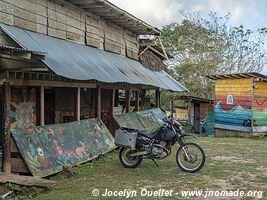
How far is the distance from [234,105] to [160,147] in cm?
1148

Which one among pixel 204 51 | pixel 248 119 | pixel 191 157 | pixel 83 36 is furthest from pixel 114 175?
pixel 204 51

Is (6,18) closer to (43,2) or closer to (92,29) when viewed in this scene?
(43,2)

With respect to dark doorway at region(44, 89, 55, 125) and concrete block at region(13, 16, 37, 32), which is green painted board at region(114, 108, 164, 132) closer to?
dark doorway at region(44, 89, 55, 125)

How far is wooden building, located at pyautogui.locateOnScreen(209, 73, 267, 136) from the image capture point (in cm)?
1739

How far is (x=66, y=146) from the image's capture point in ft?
27.1

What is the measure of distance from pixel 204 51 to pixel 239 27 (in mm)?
3317

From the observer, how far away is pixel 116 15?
483 inches

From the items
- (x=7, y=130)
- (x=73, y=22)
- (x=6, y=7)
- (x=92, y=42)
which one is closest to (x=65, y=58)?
(x=6, y=7)

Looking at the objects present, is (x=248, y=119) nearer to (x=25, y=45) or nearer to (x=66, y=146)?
(x=66, y=146)

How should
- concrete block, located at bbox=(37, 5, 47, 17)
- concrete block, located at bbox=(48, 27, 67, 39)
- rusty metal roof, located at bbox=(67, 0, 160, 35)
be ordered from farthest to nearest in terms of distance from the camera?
rusty metal roof, located at bbox=(67, 0, 160, 35)
concrete block, located at bbox=(48, 27, 67, 39)
concrete block, located at bbox=(37, 5, 47, 17)

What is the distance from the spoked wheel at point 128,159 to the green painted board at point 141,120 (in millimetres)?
3713

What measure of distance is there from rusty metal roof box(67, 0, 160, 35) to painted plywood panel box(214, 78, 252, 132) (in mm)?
5757

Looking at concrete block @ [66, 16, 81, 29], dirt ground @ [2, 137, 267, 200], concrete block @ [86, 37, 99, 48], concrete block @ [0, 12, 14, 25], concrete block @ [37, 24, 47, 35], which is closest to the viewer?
dirt ground @ [2, 137, 267, 200]

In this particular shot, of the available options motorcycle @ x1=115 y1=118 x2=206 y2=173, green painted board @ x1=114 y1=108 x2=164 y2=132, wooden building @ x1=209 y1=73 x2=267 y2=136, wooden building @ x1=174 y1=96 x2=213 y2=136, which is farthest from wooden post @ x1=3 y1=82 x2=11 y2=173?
wooden building @ x1=174 y1=96 x2=213 y2=136
